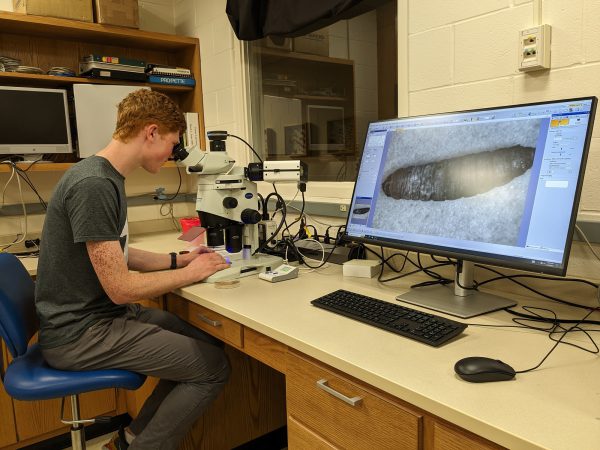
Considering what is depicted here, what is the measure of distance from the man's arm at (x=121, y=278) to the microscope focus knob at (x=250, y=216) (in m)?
0.30

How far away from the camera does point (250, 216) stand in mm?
1692

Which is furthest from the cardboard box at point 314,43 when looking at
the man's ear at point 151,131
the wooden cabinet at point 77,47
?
the man's ear at point 151,131

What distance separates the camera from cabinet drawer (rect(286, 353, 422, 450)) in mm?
841

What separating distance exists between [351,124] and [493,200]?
1323 mm

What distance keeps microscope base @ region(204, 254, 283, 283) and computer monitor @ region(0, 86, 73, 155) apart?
4.65 ft

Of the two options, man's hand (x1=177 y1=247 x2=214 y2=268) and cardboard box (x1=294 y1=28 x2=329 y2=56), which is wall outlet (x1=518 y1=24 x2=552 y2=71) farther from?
cardboard box (x1=294 y1=28 x2=329 y2=56)

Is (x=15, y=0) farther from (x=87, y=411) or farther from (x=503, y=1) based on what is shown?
(x=503, y=1)

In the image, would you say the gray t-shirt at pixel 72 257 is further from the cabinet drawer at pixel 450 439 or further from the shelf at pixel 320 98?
the shelf at pixel 320 98

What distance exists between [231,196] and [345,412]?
94 cm

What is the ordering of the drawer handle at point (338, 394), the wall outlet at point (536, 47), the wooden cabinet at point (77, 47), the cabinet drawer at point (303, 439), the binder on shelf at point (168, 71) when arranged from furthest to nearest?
Result: the binder on shelf at point (168, 71) < the wooden cabinet at point (77, 47) < the wall outlet at point (536, 47) < the cabinet drawer at point (303, 439) < the drawer handle at point (338, 394)

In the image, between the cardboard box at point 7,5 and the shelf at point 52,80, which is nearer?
the shelf at point 52,80

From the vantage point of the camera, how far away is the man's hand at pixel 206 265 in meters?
1.55

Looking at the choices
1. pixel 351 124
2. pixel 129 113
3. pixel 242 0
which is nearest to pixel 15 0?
pixel 242 0

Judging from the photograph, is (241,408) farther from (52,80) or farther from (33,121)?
(52,80)
